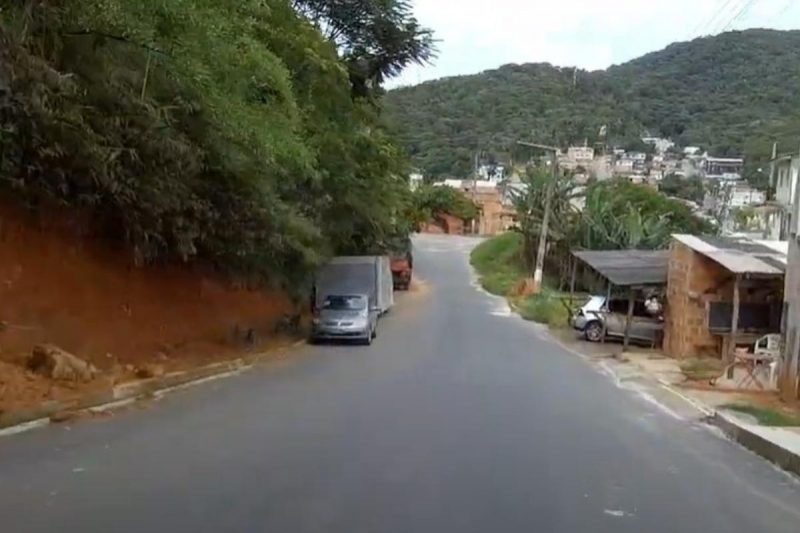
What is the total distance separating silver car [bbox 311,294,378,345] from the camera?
116 feet

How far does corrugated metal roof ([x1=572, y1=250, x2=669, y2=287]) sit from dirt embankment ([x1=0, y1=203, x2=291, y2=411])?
13364 mm

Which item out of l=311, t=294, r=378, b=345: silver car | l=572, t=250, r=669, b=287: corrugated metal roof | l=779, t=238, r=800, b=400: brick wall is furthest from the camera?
l=572, t=250, r=669, b=287: corrugated metal roof

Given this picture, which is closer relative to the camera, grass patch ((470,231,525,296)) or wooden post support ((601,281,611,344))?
→ wooden post support ((601,281,611,344))

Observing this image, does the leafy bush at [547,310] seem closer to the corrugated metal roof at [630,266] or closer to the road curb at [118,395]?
the corrugated metal roof at [630,266]

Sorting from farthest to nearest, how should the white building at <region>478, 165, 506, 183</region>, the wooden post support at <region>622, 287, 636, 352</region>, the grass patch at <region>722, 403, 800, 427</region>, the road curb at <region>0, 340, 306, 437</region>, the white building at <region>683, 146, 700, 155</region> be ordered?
the white building at <region>478, 165, 506, 183</region> < the white building at <region>683, 146, 700, 155</region> < the wooden post support at <region>622, 287, 636, 352</region> < the grass patch at <region>722, 403, 800, 427</region> < the road curb at <region>0, 340, 306, 437</region>

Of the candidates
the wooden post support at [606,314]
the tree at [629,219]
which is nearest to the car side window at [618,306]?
the wooden post support at [606,314]

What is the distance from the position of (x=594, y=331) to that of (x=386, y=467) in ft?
103

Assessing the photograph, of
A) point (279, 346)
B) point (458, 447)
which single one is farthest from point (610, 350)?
point (458, 447)

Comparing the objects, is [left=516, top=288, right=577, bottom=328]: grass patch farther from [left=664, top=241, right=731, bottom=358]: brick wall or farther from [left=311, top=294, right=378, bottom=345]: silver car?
[left=311, top=294, right=378, bottom=345]: silver car

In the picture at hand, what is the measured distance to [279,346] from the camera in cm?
3253

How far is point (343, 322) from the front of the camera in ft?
117

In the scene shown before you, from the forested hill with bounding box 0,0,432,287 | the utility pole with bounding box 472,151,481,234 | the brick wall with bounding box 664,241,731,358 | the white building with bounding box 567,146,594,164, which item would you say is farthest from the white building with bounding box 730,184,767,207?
the forested hill with bounding box 0,0,432,287

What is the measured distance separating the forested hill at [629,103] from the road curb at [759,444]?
155 ft

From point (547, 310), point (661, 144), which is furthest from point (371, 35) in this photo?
point (661, 144)
